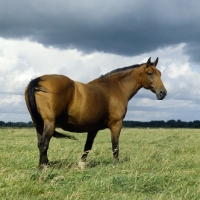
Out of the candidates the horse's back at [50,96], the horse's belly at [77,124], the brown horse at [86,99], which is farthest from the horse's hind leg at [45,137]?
the horse's belly at [77,124]

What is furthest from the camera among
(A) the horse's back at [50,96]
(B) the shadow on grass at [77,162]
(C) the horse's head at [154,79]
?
(C) the horse's head at [154,79]

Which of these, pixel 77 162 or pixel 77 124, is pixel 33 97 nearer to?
pixel 77 124

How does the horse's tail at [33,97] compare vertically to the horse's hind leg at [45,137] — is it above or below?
above

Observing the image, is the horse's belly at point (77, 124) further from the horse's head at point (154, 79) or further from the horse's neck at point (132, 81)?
the horse's head at point (154, 79)

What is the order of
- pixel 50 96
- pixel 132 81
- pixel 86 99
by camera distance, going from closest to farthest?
pixel 50 96 → pixel 86 99 → pixel 132 81

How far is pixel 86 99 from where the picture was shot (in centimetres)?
792

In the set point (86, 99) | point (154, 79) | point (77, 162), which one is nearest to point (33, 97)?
point (86, 99)

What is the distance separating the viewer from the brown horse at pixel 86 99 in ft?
23.9

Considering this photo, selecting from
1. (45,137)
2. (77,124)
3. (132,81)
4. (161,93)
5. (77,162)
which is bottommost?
(77,162)

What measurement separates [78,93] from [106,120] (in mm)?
1342

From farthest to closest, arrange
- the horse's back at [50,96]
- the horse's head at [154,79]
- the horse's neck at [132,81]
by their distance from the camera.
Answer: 1. the horse's neck at [132,81]
2. the horse's head at [154,79]
3. the horse's back at [50,96]

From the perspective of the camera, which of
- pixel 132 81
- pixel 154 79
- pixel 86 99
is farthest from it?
pixel 132 81

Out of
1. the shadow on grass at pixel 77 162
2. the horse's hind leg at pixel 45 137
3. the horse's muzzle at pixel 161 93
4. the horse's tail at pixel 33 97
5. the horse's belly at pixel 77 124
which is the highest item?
the horse's muzzle at pixel 161 93

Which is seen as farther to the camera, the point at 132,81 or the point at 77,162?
the point at 132,81
